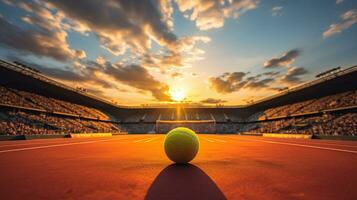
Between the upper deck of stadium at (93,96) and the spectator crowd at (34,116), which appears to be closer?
the spectator crowd at (34,116)

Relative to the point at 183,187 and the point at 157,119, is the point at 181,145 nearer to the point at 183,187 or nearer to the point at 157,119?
the point at 183,187

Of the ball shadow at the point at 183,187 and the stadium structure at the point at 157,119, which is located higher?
the stadium structure at the point at 157,119

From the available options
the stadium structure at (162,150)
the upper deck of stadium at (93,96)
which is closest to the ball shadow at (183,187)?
the stadium structure at (162,150)

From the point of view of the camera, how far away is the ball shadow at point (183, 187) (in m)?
2.95

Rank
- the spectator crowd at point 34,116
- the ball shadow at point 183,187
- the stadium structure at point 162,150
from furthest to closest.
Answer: the spectator crowd at point 34,116 → the stadium structure at point 162,150 → the ball shadow at point 183,187

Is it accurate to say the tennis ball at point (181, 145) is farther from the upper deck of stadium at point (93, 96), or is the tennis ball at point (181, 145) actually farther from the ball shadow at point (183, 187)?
the upper deck of stadium at point (93, 96)

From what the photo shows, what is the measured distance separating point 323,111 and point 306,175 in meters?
36.4

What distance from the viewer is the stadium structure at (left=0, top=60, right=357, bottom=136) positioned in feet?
90.3

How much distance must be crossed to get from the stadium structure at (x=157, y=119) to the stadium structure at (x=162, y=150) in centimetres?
22

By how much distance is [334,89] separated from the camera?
35031mm

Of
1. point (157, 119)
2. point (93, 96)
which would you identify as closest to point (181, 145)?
point (93, 96)

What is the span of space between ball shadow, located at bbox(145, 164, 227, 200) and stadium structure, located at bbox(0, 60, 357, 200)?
0.7 inches

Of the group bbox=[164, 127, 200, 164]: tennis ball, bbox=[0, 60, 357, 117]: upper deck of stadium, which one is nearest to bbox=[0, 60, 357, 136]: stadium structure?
bbox=[0, 60, 357, 117]: upper deck of stadium

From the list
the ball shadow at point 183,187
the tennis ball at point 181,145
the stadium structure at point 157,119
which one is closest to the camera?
the ball shadow at point 183,187
